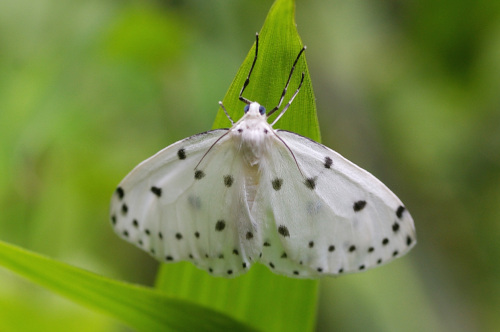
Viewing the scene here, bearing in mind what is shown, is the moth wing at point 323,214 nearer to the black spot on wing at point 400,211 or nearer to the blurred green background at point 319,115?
the black spot on wing at point 400,211

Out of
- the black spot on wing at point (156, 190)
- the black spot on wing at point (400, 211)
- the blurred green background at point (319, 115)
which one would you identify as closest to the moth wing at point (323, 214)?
the black spot on wing at point (400, 211)

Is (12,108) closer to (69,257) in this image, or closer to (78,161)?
(78,161)

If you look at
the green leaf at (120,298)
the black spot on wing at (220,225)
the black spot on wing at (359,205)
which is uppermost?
the black spot on wing at (359,205)

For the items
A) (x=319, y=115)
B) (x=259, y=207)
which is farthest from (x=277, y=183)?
(x=319, y=115)

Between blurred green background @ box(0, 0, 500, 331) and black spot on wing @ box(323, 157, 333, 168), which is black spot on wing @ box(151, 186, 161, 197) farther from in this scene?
blurred green background @ box(0, 0, 500, 331)

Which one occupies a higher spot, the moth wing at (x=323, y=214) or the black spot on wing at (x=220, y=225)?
the moth wing at (x=323, y=214)

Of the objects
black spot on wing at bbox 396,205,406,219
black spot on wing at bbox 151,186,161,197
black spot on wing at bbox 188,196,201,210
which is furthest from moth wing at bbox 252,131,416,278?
black spot on wing at bbox 151,186,161,197

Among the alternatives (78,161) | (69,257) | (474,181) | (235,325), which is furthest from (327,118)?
(235,325)
